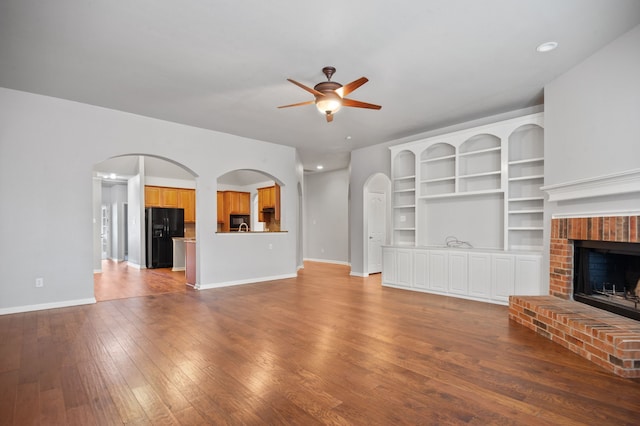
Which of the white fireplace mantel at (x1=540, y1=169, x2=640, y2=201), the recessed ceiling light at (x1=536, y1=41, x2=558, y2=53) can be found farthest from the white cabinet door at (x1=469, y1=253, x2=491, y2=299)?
the recessed ceiling light at (x1=536, y1=41, x2=558, y2=53)

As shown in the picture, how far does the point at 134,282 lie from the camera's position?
6734 mm

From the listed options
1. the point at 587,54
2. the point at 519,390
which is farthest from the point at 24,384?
the point at 587,54

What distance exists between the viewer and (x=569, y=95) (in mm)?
3826

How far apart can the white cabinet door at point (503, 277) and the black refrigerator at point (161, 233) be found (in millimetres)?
7958

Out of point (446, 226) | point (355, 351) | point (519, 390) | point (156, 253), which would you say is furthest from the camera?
point (156, 253)

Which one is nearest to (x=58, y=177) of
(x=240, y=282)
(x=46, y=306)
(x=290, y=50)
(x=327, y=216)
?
(x=46, y=306)

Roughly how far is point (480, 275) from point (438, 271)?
0.69 metres

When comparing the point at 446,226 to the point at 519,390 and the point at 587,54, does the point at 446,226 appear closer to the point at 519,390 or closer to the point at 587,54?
the point at 587,54

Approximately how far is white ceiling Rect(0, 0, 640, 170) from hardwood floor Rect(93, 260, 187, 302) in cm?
301

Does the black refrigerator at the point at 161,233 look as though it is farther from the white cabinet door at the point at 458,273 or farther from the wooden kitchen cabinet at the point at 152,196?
the white cabinet door at the point at 458,273

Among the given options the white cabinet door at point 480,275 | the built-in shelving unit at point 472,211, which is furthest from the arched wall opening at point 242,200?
the white cabinet door at point 480,275

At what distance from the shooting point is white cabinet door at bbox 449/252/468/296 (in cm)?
521

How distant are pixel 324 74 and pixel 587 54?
2727 mm

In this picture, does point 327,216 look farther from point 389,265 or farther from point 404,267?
point 404,267
